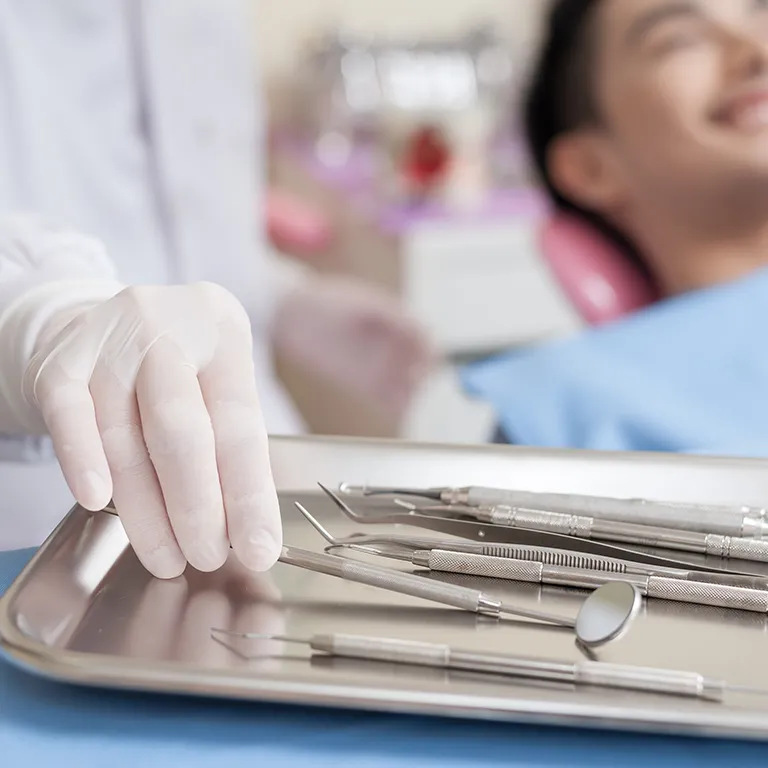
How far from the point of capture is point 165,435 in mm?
418

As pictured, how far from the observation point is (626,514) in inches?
18.0

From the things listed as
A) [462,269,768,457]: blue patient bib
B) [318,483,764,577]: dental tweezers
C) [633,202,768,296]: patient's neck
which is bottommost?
[318,483,764,577]: dental tweezers

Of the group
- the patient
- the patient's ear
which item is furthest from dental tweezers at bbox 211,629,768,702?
the patient's ear

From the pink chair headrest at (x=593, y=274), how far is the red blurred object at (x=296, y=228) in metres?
0.67

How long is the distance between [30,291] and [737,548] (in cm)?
39

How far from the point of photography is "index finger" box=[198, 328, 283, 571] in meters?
0.41

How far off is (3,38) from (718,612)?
2.73ft

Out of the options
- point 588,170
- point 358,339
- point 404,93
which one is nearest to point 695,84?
point 588,170

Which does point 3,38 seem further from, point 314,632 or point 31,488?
point 314,632

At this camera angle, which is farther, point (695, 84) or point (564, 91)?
point (564, 91)

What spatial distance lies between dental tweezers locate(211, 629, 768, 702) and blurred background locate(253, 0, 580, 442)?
1224 mm

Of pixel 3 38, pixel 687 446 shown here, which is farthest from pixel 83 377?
pixel 3 38

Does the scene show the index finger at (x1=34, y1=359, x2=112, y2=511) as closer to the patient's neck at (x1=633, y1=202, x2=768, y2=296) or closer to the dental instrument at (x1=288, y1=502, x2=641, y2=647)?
the dental instrument at (x1=288, y1=502, x2=641, y2=647)

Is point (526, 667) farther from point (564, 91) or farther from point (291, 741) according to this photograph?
point (564, 91)
